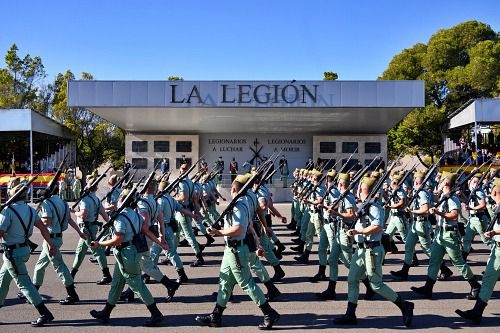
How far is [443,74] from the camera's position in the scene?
3822 centimetres

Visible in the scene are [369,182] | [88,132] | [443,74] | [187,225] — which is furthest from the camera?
[88,132]

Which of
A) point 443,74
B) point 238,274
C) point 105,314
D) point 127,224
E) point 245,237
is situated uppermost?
point 443,74

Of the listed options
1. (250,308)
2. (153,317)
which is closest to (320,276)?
(250,308)

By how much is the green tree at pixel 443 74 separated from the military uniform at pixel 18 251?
1205 inches

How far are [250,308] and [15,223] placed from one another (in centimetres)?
320

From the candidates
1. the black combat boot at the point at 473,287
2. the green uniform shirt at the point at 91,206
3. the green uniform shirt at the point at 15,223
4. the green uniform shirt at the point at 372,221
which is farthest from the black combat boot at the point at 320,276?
the green uniform shirt at the point at 15,223

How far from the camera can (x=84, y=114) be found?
39.3 metres

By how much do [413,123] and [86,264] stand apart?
30937 mm

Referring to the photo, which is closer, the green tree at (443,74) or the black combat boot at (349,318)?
the black combat boot at (349,318)

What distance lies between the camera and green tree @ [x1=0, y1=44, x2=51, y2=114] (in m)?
37.7

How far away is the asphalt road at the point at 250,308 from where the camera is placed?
22.0 feet

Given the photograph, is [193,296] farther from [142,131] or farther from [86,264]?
[142,131]

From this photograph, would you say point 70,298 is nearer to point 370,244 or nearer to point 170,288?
point 170,288

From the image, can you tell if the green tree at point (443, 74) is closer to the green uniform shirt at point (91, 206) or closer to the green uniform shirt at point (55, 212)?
the green uniform shirt at point (91, 206)
